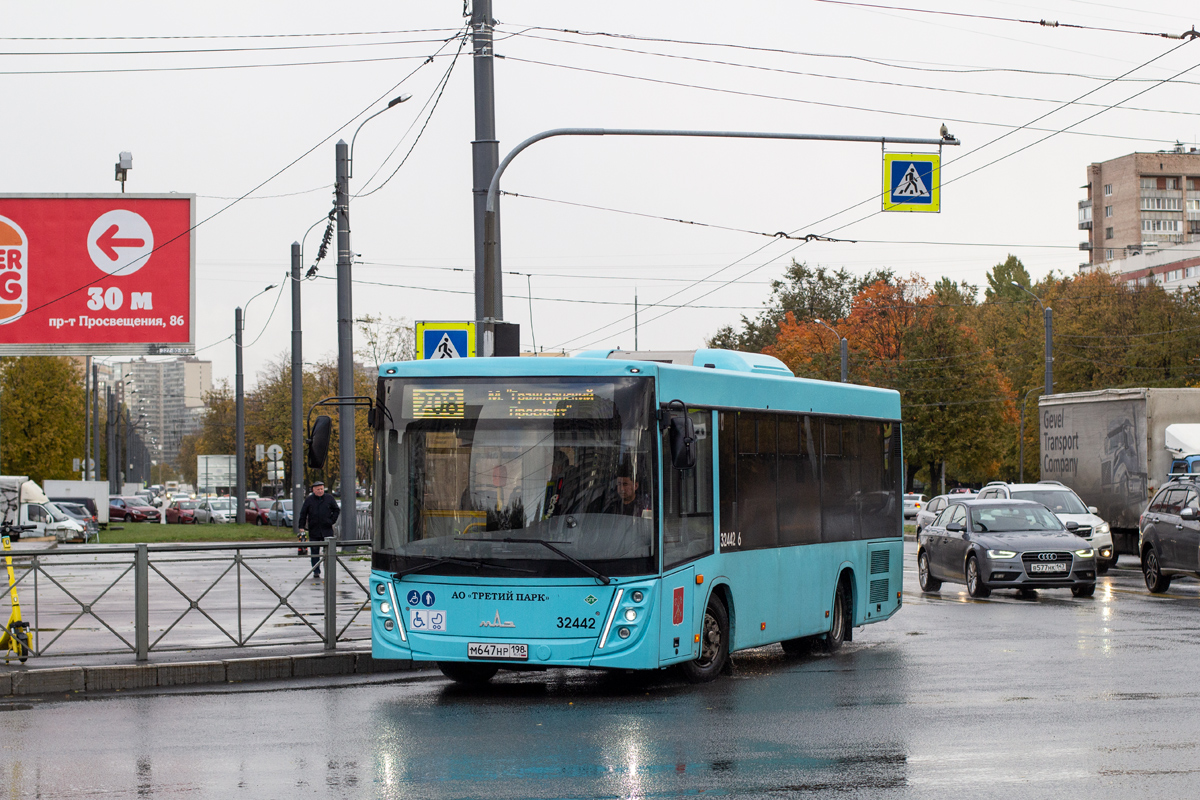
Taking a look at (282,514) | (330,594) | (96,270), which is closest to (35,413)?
(282,514)

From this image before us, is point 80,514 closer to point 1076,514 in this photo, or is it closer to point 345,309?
point 345,309

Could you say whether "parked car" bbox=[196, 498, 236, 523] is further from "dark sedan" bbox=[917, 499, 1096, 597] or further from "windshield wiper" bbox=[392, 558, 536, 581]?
"windshield wiper" bbox=[392, 558, 536, 581]

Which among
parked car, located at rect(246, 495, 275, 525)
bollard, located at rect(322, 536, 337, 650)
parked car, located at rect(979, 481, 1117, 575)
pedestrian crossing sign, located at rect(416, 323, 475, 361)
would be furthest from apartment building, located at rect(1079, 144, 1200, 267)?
bollard, located at rect(322, 536, 337, 650)

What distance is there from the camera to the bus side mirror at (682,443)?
11078 mm

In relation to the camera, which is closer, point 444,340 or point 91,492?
point 444,340

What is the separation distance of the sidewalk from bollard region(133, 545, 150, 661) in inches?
6.3

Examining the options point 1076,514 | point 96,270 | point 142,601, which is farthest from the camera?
point 96,270

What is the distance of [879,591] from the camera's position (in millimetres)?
16031

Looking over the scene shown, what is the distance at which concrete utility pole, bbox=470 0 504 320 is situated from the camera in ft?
51.8

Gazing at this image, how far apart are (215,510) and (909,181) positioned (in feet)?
198

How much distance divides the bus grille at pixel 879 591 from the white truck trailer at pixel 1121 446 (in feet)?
44.7

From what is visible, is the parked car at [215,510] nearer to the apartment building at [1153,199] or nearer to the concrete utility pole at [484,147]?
the concrete utility pole at [484,147]

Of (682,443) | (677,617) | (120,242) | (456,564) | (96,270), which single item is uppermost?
(120,242)

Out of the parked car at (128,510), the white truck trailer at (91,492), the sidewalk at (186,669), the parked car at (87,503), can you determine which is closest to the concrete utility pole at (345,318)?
the sidewalk at (186,669)
